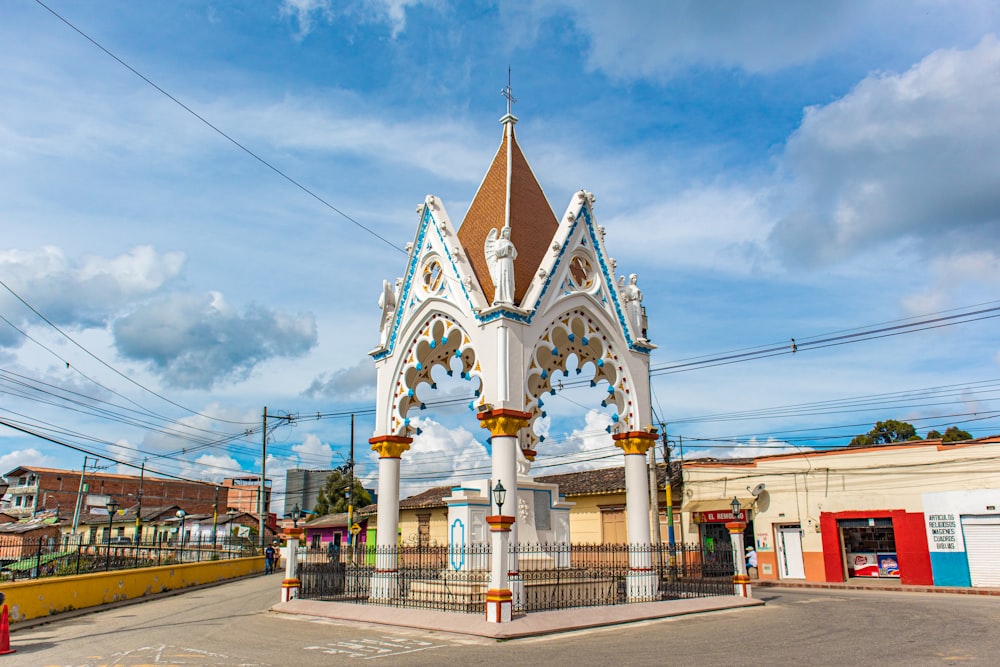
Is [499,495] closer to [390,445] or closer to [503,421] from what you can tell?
[503,421]

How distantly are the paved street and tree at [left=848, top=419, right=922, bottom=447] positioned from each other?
3400cm

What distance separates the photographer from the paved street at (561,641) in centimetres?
1015

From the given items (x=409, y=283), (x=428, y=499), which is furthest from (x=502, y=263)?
(x=428, y=499)

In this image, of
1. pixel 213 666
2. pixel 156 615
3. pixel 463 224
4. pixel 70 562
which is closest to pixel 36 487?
pixel 70 562

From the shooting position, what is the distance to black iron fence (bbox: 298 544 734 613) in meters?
15.2

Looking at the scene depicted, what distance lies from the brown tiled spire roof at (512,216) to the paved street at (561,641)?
747cm

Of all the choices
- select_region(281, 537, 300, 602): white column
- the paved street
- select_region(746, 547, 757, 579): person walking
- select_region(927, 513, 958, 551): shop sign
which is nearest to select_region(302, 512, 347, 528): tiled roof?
select_region(746, 547, 757, 579): person walking

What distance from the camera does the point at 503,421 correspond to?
1475 centimetres

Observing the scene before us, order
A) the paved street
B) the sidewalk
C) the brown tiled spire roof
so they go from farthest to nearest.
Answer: the sidewalk < the brown tiled spire roof < the paved street

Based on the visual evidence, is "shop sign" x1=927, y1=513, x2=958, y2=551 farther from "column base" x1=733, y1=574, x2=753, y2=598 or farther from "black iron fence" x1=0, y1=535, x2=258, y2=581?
"black iron fence" x1=0, y1=535, x2=258, y2=581

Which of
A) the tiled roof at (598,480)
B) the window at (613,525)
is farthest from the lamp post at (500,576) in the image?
the window at (613,525)

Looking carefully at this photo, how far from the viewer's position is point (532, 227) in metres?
18.2

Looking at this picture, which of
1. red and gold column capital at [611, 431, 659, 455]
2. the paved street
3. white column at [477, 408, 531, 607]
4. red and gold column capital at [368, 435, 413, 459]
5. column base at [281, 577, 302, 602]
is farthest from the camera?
red and gold column capital at [368, 435, 413, 459]

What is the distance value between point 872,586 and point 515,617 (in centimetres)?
1822
